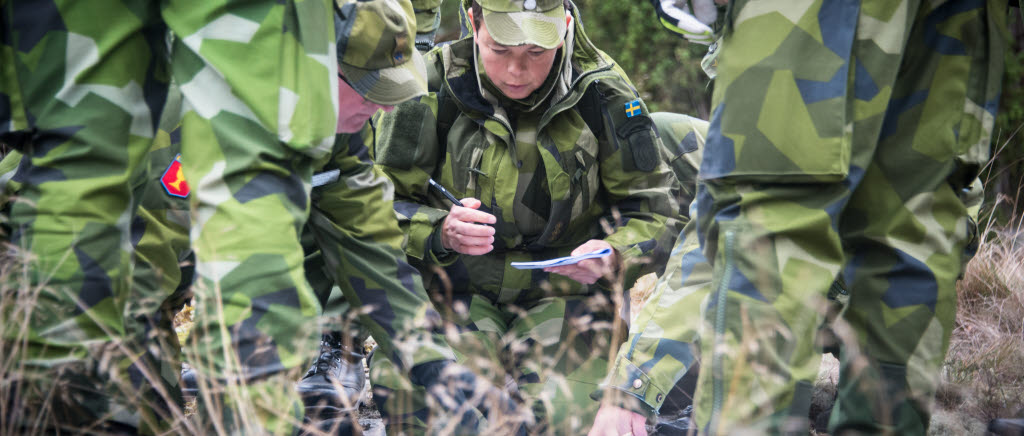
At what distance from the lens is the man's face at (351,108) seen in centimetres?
221

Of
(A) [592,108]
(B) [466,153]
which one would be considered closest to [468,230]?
(B) [466,153]

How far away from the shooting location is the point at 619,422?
2262 millimetres

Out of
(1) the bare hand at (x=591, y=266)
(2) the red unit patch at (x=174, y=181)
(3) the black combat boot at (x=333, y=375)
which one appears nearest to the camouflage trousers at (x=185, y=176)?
(2) the red unit patch at (x=174, y=181)

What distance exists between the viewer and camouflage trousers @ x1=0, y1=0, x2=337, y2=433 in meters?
1.50

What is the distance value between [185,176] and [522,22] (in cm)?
142

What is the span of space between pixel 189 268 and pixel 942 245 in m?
2.15

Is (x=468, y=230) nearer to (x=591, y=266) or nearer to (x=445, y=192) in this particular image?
(x=445, y=192)

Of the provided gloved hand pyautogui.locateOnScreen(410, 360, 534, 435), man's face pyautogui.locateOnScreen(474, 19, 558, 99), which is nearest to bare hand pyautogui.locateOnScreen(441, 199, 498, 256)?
man's face pyautogui.locateOnScreen(474, 19, 558, 99)

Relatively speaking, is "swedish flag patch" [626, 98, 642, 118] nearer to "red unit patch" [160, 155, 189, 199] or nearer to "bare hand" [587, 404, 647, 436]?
"bare hand" [587, 404, 647, 436]

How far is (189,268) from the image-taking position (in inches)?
102

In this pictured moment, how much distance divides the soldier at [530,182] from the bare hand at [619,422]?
471 mm

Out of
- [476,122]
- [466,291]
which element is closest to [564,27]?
[476,122]

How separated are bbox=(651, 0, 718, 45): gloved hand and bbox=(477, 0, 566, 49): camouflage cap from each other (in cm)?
46

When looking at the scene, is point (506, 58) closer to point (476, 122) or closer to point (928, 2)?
point (476, 122)
